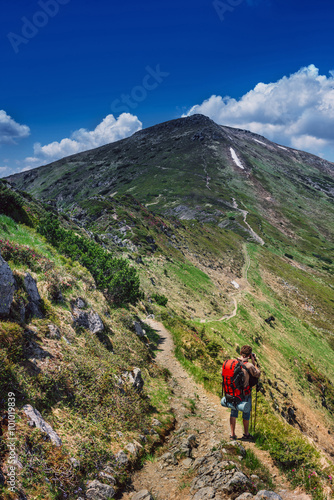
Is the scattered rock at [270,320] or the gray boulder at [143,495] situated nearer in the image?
the gray boulder at [143,495]

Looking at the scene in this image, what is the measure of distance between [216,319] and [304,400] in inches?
598

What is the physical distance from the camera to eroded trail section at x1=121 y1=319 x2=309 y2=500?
696 cm

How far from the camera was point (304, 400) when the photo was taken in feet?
107

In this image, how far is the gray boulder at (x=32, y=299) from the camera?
11.2m

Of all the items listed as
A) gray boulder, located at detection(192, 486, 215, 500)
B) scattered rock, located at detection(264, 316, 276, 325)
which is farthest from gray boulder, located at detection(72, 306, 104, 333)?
scattered rock, located at detection(264, 316, 276, 325)

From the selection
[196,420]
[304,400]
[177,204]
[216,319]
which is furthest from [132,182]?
[196,420]

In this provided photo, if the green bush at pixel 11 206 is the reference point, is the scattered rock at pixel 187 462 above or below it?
below

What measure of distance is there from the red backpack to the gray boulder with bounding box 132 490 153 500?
3.43 m

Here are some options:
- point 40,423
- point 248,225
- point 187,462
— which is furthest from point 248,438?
point 248,225

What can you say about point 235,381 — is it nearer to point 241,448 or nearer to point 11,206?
point 241,448

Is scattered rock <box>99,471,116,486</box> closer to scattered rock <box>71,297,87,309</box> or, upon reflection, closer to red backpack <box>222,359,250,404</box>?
red backpack <box>222,359,250,404</box>

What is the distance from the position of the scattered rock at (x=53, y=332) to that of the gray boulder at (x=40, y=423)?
12.5ft

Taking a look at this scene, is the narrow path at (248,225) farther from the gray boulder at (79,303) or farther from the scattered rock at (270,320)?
the gray boulder at (79,303)

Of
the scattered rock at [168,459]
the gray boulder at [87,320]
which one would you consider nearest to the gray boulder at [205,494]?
the scattered rock at [168,459]
